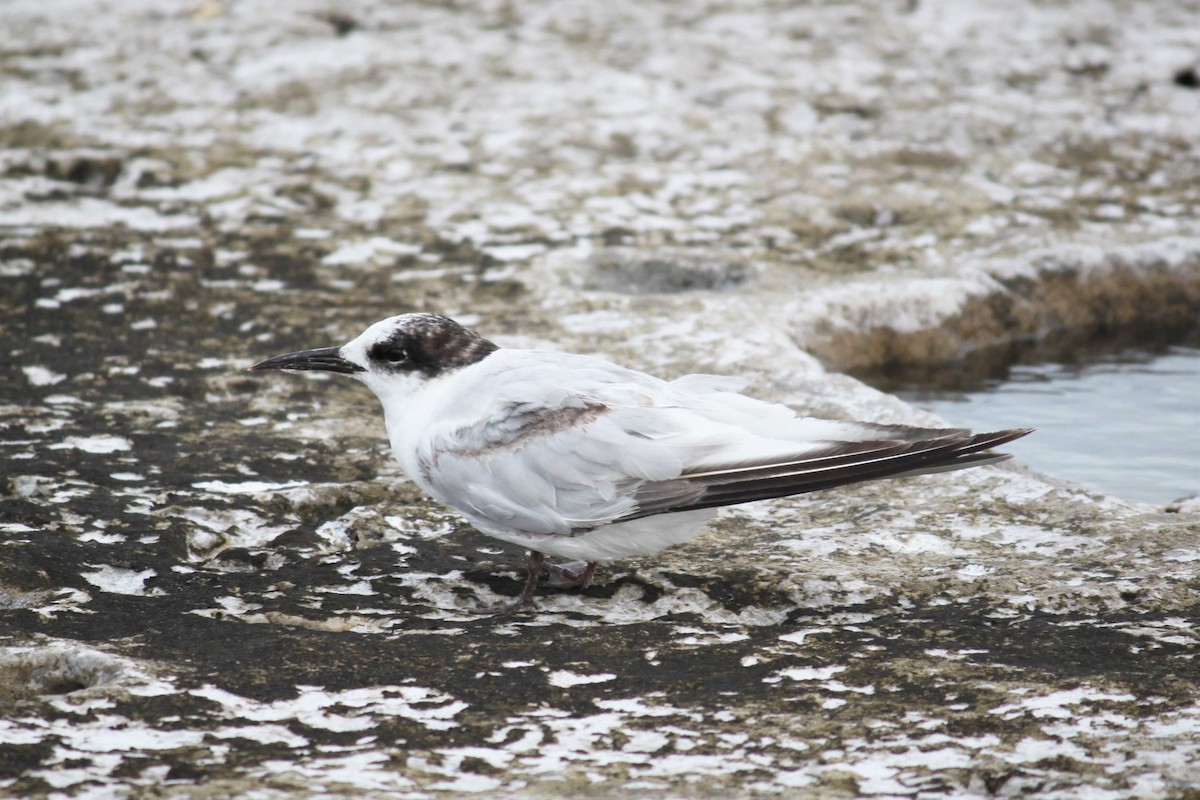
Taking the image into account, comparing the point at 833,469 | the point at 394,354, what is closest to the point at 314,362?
the point at 394,354

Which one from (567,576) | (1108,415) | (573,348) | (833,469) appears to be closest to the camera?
(833,469)

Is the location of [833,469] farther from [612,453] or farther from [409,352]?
[409,352]

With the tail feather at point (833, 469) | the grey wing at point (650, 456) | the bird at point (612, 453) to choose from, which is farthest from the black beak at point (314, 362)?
the tail feather at point (833, 469)

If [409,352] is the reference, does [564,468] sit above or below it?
below

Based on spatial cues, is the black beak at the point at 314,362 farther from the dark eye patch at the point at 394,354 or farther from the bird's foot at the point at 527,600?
the bird's foot at the point at 527,600

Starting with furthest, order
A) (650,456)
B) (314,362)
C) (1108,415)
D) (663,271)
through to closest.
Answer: (663,271) → (1108,415) → (314,362) → (650,456)

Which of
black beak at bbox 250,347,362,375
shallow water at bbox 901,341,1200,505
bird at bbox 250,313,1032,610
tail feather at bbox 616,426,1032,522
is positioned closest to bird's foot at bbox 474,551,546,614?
bird at bbox 250,313,1032,610

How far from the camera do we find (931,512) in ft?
10.5

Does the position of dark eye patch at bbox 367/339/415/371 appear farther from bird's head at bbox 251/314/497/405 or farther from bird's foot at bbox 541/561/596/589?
bird's foot at bbox 541/561/596/589

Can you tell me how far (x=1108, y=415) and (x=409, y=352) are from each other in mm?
2201

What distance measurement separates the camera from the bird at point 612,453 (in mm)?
2633

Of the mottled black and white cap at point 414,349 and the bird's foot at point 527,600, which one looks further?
the mottled black and white cap at point 414,349

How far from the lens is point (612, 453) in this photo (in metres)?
2.77

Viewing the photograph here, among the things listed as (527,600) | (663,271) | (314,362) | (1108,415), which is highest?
(663,271)
